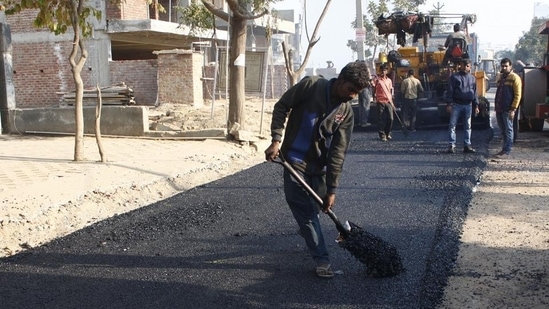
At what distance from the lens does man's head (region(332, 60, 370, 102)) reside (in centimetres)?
443

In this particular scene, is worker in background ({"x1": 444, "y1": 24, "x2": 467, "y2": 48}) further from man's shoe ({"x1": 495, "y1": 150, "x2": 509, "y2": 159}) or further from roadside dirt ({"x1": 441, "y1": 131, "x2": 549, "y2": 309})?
roadside dirt ({"x1": 441, "y1": 131, "x2": 549, "y2": 309})

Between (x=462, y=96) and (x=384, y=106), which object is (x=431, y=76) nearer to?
(x=384, y=106)

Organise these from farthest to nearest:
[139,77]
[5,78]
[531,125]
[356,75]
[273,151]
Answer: [139,77], [531,125], [5,78], [273,151], [356,75]

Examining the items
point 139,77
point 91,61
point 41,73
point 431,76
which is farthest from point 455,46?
point 41,73

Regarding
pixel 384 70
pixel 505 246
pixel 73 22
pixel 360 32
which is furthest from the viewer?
pixel 360 32

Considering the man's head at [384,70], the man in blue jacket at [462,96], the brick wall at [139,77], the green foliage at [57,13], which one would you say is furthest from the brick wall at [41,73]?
the man in blue jacket at [462,96]

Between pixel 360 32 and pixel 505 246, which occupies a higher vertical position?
pixel 360 32

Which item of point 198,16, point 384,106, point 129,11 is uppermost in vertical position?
point 129,11

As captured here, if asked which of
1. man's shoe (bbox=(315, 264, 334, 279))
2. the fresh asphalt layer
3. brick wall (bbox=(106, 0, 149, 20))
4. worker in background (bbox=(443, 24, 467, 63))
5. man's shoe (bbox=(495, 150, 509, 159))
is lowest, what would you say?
the fresh asphalt layer

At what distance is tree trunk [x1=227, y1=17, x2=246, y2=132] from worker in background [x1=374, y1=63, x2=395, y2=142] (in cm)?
309

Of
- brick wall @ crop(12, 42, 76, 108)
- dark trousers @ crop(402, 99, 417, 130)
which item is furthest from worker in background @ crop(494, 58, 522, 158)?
brick wall @ crop(12, 42, 76, 108)

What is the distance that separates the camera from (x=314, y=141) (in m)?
4.69

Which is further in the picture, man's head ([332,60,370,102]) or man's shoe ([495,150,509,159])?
man's shoe ([495,150,509,159])

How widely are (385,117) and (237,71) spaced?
3563 millimetres
